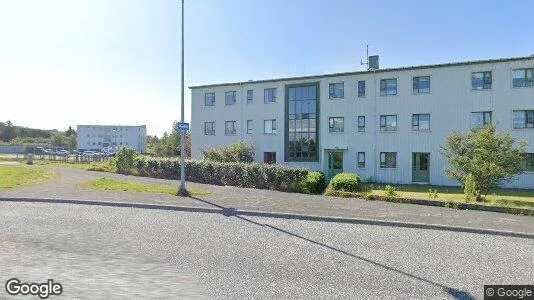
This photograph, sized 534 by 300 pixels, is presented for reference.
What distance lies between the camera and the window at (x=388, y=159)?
2978cm

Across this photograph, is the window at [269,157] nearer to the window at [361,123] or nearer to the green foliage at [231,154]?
the green foliage at [231,154]

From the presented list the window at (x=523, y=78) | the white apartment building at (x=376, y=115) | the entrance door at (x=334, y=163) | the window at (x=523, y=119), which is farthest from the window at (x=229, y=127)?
the window at (x=523, y=78)

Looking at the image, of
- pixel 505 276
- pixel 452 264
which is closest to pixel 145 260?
pixel 452 264

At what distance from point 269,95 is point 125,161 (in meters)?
15.1

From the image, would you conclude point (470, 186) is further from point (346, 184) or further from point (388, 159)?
point (388, 159)

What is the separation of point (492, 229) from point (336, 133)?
23052 millimetres

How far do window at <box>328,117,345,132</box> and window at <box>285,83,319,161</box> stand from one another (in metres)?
1.30

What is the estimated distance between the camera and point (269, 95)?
35562mm

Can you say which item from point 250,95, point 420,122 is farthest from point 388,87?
point 250,95

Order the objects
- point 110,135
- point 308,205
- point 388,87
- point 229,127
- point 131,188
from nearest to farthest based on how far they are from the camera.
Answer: point 308,205 < point 131,188 < point 388,87 < point 229,127 < point 110,135

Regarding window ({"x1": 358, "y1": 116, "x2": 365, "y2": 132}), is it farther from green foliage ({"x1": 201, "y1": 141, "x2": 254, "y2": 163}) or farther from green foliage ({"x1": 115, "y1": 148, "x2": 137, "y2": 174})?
green foliage ({"x1": 115, "y1": 148, "x2": 137, "y2": 174})

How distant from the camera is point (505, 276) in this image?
569 centimetres

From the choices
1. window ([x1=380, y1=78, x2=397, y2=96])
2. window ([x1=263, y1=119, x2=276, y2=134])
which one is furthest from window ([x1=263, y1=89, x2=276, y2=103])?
window ([x1=380, y1=78, x2=397, y2=96])


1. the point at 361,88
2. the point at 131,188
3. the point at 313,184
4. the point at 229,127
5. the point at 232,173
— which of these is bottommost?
the point at 131,188
